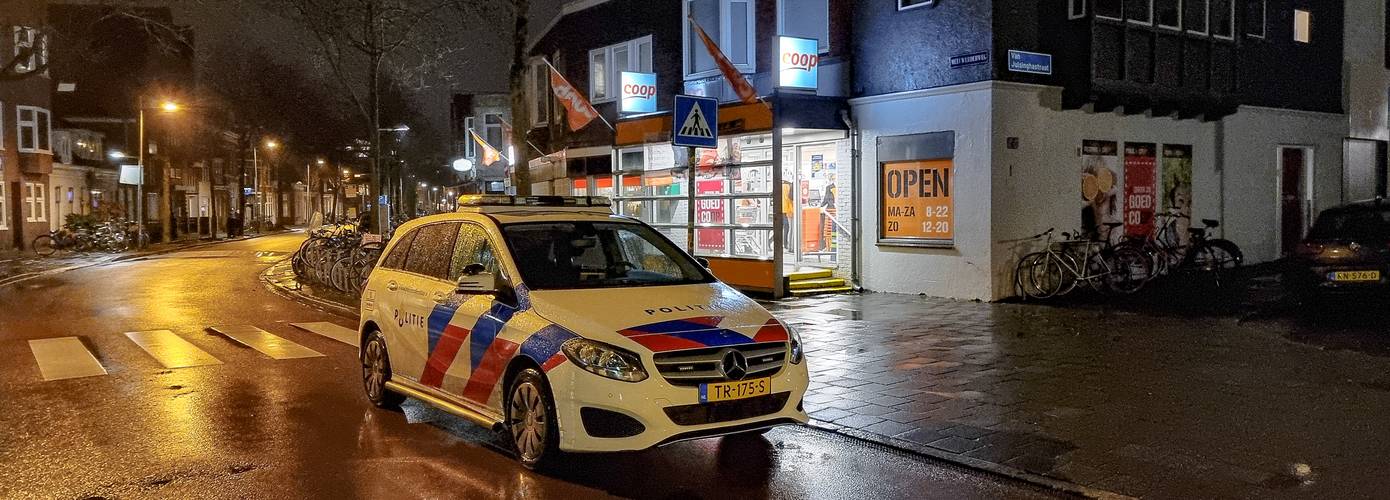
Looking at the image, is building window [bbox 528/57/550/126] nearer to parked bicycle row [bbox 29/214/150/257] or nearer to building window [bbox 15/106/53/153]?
parked bicycle row [bbox 29/214/150/257]

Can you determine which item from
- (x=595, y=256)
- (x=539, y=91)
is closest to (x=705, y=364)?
(x=595, y=256)

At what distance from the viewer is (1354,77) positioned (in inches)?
860

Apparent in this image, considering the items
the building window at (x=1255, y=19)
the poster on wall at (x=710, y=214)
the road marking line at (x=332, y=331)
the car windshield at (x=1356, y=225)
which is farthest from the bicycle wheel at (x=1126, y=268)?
the road marking line at (x=332, y=331)

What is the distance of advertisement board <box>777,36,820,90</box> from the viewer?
53.8ft

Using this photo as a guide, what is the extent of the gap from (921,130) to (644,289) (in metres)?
10.4

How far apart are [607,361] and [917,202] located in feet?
37.0

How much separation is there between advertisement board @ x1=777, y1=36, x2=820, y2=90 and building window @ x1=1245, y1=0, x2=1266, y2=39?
27.2 feet

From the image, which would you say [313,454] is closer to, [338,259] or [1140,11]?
[338,259]

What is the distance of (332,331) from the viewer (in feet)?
45.2

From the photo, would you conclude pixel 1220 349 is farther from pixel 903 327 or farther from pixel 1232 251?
pixel 1232 251

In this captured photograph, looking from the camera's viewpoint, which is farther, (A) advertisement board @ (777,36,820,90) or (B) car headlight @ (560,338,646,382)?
(A) advertisement board @ (777,36,820,90)

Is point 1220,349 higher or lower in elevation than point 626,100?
lower

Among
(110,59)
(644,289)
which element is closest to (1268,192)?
(644,289)

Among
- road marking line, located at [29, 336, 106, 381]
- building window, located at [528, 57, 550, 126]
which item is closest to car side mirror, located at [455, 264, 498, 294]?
road marking line, located at [29, 336, 106, 381]
